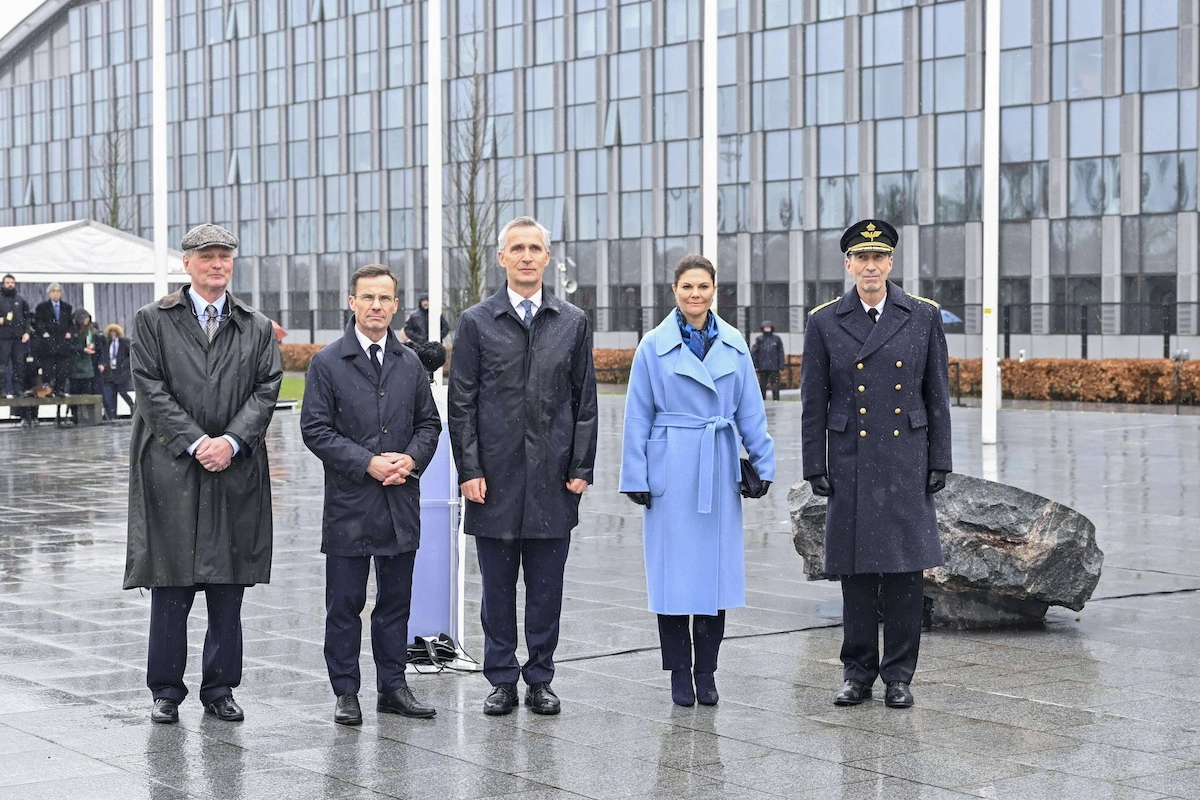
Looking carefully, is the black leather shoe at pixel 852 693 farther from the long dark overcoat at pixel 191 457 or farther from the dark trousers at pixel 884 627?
the long dark overcoat at pixel 191 457

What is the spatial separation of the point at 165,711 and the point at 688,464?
2239 mm

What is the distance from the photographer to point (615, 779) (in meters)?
5.82

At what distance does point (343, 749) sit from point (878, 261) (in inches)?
114

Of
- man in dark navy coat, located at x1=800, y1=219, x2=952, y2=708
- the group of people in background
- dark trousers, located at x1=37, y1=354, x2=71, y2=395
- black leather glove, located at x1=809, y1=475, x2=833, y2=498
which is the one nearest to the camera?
man in dark navy coat, located at x1=800, y1=219, x2=952, y2=708

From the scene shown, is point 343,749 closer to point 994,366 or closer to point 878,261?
point 878,261

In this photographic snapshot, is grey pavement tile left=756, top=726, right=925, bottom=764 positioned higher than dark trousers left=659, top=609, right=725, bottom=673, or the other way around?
dark trousers left=659, top=609, right=725, bottom=673

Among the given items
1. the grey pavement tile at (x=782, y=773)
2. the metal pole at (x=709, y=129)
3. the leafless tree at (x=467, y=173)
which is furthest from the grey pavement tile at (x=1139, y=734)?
the leafless tree at (x=467, y=173)

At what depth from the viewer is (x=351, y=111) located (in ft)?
233

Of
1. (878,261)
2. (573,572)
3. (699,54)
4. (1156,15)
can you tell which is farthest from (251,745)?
(699,54)

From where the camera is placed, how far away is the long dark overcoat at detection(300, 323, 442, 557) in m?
6.84

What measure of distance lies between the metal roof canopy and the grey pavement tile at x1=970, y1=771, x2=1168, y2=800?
23572 millimetres

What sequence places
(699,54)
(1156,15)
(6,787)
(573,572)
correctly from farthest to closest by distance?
(699,54) → (1156,15) → (573,572) → (6,787)

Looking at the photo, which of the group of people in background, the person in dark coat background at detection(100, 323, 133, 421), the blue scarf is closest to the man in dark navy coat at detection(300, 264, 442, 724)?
the blue scarf

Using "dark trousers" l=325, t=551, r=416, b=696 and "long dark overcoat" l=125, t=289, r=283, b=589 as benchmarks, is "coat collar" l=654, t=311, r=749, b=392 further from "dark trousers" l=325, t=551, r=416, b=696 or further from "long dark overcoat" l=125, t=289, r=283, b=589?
"long dark overcoat" l=125, t=289, r=283, b=589
